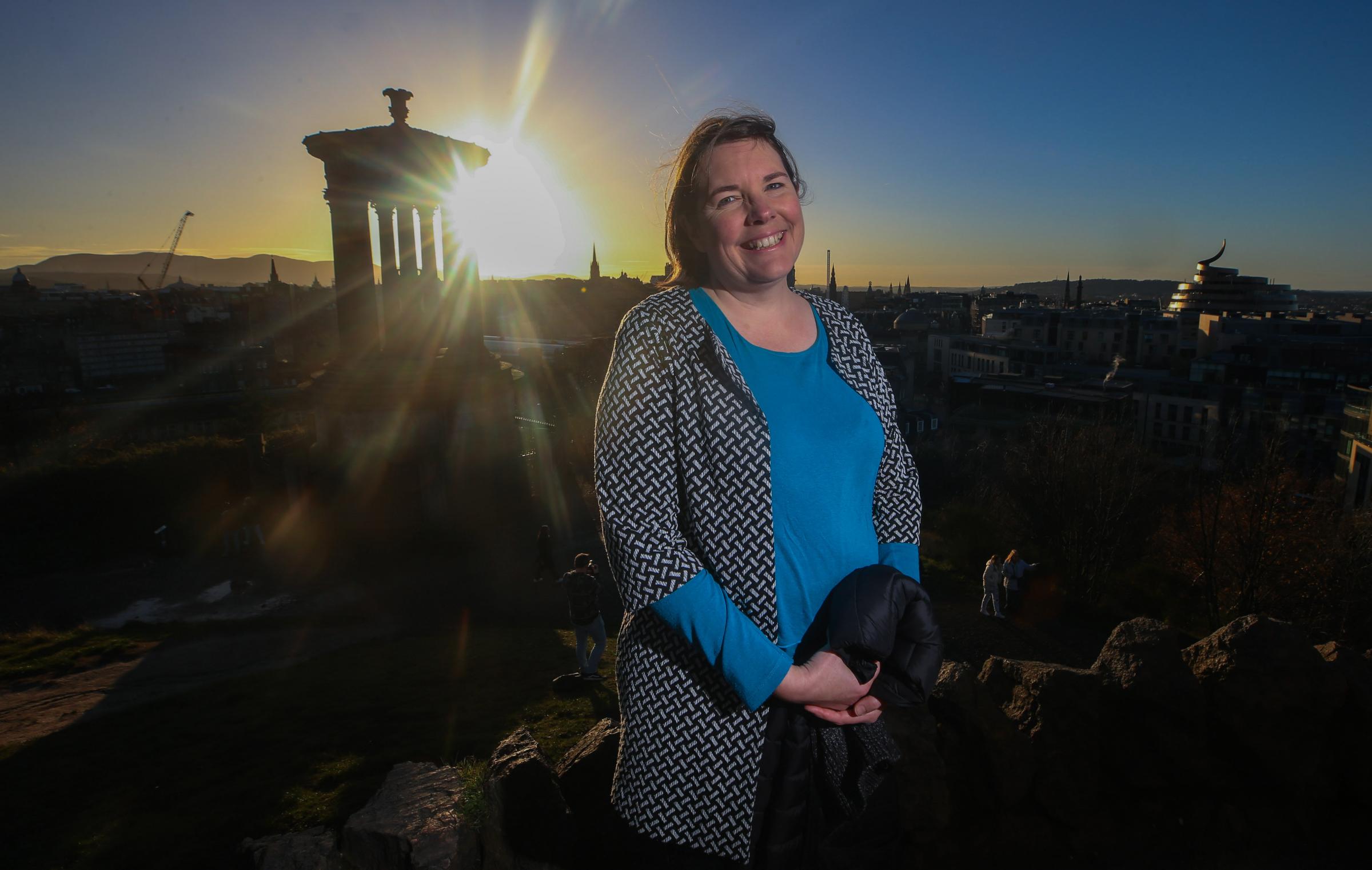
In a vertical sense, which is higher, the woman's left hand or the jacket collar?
the jacket collar

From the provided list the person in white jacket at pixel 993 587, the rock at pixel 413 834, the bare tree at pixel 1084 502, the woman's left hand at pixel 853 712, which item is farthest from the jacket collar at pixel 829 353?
the bare tree at pixel 1084 502

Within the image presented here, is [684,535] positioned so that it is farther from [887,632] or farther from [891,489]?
[891,489]

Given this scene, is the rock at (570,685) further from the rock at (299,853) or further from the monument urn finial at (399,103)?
the monument urn finial at (399,103)

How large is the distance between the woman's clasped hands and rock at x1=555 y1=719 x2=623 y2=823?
1.97m

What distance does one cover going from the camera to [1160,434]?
186 feet

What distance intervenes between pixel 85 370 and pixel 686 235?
62.2 m

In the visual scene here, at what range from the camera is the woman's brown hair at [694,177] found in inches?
72.7

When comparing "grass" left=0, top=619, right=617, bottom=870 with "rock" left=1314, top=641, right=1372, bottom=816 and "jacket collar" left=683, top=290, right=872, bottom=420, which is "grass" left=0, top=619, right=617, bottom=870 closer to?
"jacket collar" left=683, top=290, right=872, bottom=420

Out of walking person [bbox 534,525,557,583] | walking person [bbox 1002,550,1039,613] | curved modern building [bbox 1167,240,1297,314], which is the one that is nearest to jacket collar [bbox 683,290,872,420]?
walking person [bbox 1002,550,1039,613]

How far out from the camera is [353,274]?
16.1 meters

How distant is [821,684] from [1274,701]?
152 inches

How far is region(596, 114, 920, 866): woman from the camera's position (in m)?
1.55

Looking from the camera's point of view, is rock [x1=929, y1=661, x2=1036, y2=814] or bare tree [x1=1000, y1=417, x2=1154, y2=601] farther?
bare tree [x1=1000, y1=417, x2=1154, y2=601]


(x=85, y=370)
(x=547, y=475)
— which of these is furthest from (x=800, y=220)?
(x=85, y=370)
